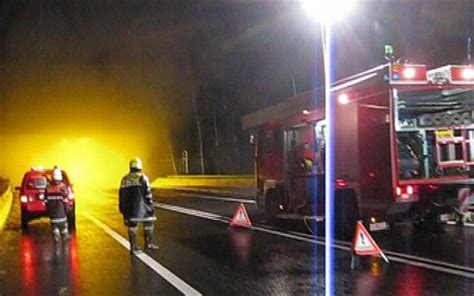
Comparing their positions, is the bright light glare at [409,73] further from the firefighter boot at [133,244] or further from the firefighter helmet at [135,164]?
the firefighter boot at [133,244]

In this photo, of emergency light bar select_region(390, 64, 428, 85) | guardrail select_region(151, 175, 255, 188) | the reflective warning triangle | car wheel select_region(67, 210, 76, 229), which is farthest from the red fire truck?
guardrail select_region(151, 175, 255, 188)

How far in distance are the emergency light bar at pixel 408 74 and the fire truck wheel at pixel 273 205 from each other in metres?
5.85

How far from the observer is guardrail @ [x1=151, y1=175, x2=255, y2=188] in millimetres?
38719

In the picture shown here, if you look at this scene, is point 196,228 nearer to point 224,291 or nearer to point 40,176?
point 40,176

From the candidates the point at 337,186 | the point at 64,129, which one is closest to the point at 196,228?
the point at 337,186

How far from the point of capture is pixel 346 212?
1413 centimetres

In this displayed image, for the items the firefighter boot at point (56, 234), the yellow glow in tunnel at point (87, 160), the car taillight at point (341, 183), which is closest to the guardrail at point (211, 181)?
the yellow glow in tunnel at point (87, 160)

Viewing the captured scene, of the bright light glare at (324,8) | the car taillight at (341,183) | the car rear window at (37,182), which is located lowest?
the car taillight at (341,183)

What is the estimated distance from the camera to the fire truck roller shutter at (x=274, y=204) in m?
17.5

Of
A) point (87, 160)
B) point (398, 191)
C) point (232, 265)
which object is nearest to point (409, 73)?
point (398, 191)

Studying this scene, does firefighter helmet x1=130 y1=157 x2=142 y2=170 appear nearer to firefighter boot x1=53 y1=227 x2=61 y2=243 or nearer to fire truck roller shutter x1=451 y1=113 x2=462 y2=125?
firefighter boot x1=53 y1=227 x2=61 y2=243

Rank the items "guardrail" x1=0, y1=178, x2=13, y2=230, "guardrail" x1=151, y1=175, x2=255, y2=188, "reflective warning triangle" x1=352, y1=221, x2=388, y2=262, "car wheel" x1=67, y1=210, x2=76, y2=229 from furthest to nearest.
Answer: "guardrail" x1=151, y1=175, x2=255, y2=188 < "guardrail" x1=0, y1=178, x2=13, y2=230 < "car wheel" x1=67, y1=210, x2=76, y2=229 < "reflective warning triangle" x1=352, y1=221, x2=388, y2=262

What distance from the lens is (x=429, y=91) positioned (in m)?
12.8

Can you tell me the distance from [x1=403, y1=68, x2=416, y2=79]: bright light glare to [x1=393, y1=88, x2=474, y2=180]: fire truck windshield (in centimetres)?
38
